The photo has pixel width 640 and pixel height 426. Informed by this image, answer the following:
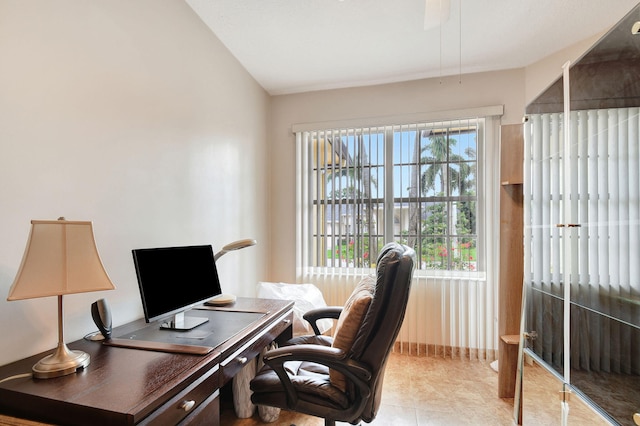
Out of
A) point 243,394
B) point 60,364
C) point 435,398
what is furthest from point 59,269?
point 435,398

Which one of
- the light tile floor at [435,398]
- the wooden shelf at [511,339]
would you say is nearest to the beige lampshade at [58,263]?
the light tile floor at [435,398]

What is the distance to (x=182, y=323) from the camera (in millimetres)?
1616

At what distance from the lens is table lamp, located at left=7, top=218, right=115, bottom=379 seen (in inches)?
39.0

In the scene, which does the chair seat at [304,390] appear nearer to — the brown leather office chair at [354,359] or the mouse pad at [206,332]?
the brown leather office chair at [354,359]

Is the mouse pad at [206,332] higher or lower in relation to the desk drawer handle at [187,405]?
higher

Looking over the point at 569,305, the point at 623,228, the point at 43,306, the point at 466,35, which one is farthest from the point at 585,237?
the point at 43,306

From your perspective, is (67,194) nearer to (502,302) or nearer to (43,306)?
(43,306)

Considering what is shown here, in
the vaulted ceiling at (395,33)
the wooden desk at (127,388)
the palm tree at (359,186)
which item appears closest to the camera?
the wooden desk at (127,388)

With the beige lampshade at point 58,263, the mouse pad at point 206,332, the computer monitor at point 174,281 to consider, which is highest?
the beige lampshade at point 58,263

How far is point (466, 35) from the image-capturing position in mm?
2543

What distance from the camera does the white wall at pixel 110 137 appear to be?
4.03 ft

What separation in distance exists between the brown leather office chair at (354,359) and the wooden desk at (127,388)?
0.81 ft

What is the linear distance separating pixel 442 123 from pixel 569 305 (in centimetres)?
206

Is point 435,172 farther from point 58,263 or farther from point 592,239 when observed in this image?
point 58,263
